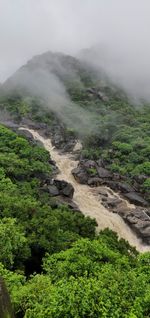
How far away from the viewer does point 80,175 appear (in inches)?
2800

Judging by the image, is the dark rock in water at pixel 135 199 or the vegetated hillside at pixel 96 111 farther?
the vegetated hillside at pixel 96 111

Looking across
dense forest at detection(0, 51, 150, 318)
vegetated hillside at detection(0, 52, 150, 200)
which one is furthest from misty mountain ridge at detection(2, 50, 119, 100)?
dense forest at detection(0, 51, 150, 318)

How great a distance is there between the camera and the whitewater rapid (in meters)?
53.1

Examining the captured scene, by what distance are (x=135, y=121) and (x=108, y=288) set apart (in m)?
83.2

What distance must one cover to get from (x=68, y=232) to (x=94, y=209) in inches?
637

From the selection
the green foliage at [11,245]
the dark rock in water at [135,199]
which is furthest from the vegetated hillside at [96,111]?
the green foliage at [11,245]

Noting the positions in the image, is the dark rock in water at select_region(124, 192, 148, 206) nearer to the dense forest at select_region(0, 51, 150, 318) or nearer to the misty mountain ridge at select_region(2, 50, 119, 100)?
the dense forest at select_region(0, 51, 150, 318)

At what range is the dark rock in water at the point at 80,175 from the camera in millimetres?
70250

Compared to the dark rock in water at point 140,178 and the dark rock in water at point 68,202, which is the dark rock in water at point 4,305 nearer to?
the dark rock in water at point 68,202

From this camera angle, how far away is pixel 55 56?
147250 mm

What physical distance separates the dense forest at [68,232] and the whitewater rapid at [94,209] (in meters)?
3.55

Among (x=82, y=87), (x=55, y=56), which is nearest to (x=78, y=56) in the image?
(x=55, y=56)

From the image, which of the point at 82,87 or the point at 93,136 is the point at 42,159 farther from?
the point at 82,87

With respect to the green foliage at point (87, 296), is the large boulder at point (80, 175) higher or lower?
lower
